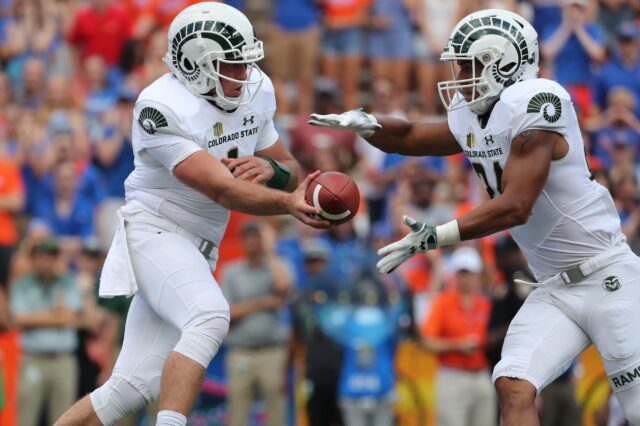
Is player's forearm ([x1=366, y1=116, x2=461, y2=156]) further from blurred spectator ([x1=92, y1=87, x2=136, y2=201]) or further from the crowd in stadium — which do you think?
blurred spectator ([x1=92, y1=87, x2=136, y2=201])

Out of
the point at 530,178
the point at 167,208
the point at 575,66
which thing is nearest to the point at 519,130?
the point at 530,178

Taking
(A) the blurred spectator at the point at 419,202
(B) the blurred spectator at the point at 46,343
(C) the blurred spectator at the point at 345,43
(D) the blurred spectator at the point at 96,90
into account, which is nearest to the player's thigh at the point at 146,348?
(B) the blurred spectator at the point at 46,343

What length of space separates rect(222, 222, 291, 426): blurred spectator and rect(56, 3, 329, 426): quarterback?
159 inches

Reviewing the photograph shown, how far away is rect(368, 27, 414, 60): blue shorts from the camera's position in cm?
1338

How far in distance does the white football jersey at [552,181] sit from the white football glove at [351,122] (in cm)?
48

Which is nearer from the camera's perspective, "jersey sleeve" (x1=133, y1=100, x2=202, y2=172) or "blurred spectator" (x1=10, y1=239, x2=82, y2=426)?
"jersey sleeve" (x1=133, y1=100, x2=202, y2=172)

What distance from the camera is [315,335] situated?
418 inches

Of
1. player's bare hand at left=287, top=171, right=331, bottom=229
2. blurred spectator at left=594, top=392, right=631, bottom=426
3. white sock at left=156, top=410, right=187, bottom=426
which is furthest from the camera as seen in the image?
blurred spectator at left=594, top=392, right=631, bottom=426

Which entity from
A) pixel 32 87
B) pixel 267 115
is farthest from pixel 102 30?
pixel 267 115

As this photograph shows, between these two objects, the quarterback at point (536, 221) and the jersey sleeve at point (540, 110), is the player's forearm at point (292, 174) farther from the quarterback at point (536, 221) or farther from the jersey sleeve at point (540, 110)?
the jersey sleeve at point (540, 110)

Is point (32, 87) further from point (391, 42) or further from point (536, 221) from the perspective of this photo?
point (536, 221)

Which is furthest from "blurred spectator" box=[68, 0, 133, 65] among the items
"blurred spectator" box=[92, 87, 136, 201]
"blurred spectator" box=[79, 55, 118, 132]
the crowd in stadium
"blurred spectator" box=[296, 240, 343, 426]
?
"blurred spectator" box=[296, 240, 343, 426]

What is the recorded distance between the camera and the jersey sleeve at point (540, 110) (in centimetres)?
618

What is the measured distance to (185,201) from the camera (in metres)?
6.66
